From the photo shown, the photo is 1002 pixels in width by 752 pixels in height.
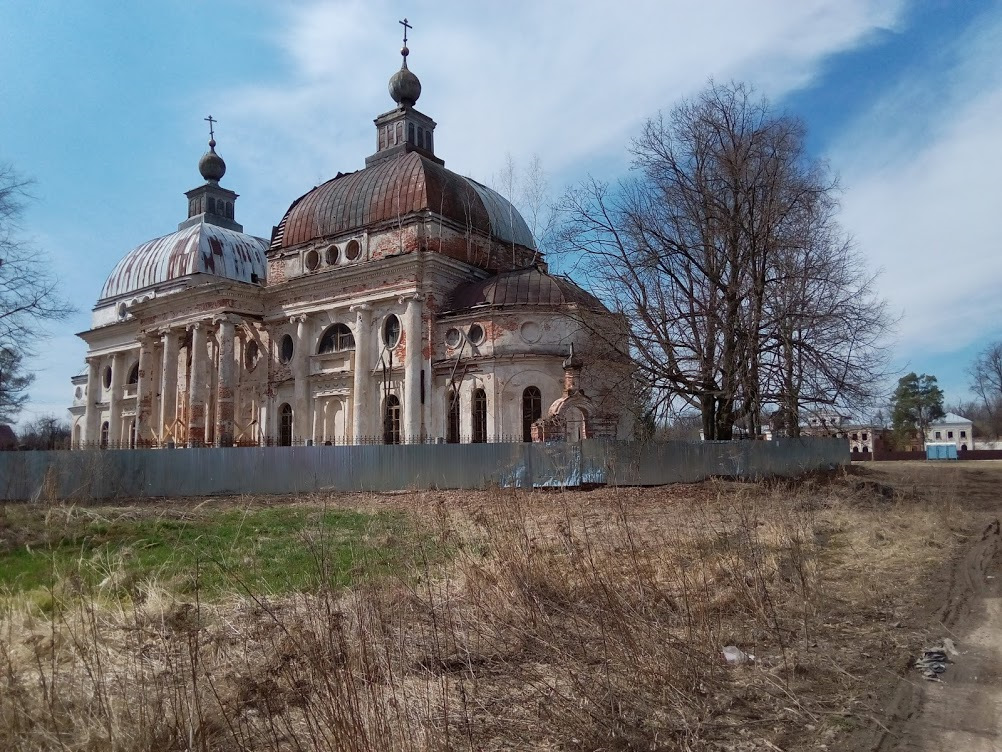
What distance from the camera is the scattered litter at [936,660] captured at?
4676mm

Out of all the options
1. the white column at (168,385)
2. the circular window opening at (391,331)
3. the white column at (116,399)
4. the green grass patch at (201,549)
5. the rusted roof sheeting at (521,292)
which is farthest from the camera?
the white column at (116,399)

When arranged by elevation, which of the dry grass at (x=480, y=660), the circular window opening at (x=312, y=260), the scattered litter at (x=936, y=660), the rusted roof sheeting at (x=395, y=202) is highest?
the rusted roof sheeting at (x=395, y=202)

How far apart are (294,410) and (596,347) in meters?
17.1

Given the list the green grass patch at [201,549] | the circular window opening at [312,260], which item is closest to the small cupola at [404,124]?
the circular window opening at [312,260]

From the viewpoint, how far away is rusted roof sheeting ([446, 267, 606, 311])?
25953mm

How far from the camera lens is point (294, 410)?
31.2 meters

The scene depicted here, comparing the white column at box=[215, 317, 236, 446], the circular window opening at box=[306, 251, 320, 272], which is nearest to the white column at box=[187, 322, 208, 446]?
the white column at box=[215, 317, 236, 446]

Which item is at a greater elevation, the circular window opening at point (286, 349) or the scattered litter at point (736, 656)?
the circular window opening at point (286, 349)

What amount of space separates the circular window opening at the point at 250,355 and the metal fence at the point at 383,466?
13.4 m

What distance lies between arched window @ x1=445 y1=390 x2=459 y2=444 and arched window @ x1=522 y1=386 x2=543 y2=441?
2827mm

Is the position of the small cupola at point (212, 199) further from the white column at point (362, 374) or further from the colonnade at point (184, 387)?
the white column at point (362, 374)

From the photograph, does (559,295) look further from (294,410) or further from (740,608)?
(740,608)

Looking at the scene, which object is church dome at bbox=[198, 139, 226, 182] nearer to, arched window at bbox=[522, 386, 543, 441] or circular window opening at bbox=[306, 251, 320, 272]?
circular window opening at bbox=[306, 251, 320, 272]

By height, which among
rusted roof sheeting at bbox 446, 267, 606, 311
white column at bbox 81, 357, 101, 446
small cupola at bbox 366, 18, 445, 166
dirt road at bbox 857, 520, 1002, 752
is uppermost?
small cupola at bbox 366, 18, 445, 166
